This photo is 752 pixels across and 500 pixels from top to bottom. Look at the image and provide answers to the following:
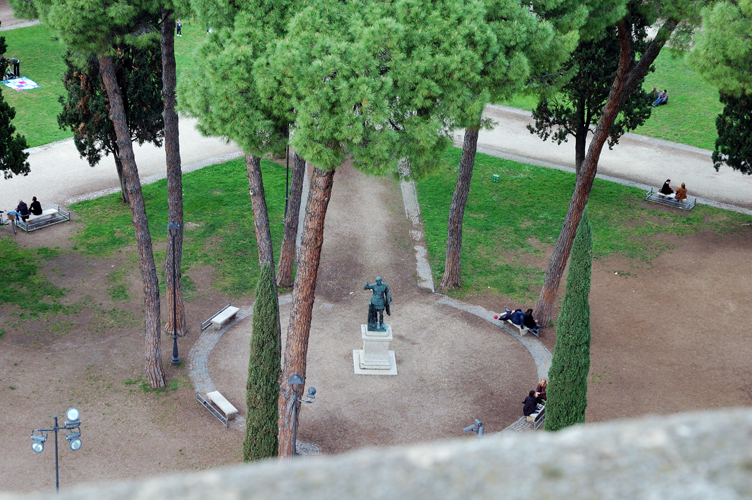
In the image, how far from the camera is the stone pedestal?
17828 millimetres

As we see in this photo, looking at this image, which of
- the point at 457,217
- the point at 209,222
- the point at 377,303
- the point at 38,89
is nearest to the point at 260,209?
the point at 377,303

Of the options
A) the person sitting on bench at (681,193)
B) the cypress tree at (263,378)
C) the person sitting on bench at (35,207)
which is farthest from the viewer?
the person sitting on bench at (681,193)

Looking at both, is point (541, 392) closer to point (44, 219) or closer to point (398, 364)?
point (398, 364)

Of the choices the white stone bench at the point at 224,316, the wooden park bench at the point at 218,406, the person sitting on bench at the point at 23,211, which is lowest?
the wooden park bench at the point at 218,406

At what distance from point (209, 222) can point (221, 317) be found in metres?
5.57

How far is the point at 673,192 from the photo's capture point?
26.8m

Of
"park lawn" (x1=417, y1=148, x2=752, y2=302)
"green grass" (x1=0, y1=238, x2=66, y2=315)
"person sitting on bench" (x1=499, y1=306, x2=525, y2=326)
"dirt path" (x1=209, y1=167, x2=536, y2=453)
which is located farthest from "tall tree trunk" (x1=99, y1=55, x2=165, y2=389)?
"person sitting on bench" (x1=499, y1=306, x2=525, y2=326)

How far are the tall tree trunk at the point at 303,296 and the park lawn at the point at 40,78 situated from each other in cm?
1484

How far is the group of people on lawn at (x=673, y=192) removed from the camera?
26.5m

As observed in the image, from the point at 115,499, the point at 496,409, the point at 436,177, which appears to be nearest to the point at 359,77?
the point at 496,409

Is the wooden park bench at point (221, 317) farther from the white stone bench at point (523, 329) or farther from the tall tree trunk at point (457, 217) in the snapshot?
the white stone bench at point (523, 329)

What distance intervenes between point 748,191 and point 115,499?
1164 inches

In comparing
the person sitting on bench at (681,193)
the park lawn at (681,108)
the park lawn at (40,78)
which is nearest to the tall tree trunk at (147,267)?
the park lawn at (40,78)

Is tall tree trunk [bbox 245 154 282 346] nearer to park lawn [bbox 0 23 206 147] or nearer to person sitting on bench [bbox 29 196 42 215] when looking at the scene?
person sitting on bench [bbox 29 196 42 215]
